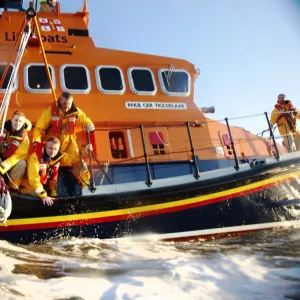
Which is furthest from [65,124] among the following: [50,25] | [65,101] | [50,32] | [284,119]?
[284,119]

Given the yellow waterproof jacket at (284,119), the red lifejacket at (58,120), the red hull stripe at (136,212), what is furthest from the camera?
the yellow waterproof jacket at (284,119)

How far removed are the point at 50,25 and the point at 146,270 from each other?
4717mm

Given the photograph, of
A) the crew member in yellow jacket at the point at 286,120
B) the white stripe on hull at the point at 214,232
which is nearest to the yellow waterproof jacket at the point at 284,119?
the crew member in yellow jacket at the point at 286,120

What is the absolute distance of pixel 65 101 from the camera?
3959 mm

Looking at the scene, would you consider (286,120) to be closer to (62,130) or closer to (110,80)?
(110,80)

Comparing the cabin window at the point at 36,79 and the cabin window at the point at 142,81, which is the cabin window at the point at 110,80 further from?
the cabin window at the point at 36,79

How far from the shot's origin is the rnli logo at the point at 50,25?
5.74m

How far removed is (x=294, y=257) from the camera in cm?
317

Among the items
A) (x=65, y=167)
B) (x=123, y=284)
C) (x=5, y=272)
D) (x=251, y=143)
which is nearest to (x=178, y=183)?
(x=65, y=167)

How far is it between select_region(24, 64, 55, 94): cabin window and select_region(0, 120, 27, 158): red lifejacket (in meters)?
1.58

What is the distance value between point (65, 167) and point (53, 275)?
1792 mm

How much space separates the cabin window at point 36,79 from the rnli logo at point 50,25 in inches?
37.7

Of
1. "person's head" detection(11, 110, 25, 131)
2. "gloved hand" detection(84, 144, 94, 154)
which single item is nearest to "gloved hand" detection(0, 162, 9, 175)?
"person's head" detection(11, 110, 25, 131)

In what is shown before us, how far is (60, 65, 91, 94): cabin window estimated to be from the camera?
5.18 metres
